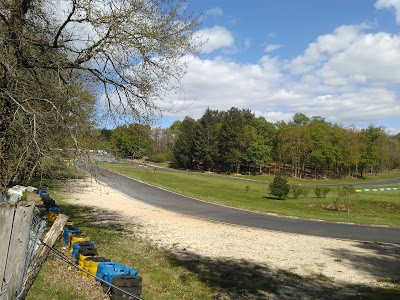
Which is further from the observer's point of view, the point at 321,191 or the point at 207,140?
the point at 207,140

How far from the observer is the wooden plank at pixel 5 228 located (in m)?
2.68

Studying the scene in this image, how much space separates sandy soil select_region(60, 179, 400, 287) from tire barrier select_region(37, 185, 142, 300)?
6.11ft

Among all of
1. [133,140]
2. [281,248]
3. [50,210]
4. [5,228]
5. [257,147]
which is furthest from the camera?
[257,147]

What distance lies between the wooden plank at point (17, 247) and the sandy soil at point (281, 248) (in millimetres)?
7765

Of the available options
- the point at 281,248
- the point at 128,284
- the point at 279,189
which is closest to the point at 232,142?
the point at 279,189

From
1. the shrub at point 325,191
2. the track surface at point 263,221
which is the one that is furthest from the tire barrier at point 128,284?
the shrub at point 325,191

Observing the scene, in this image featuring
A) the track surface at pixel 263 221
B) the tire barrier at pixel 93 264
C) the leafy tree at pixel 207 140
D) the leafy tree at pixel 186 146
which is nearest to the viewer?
the tire barrier at pixel 93 264

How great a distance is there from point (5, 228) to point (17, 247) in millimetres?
165

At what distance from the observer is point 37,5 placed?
10477 mm

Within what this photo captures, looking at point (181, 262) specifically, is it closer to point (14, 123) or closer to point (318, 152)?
point (14, 123)

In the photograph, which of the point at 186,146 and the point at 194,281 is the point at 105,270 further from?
the point at 186,146

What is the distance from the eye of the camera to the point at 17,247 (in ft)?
9.06

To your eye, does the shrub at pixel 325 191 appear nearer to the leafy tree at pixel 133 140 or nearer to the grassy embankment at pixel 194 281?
the grassy embankment at pixel 194 281

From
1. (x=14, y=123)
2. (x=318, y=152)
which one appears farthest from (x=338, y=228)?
(x=318, y=152)
